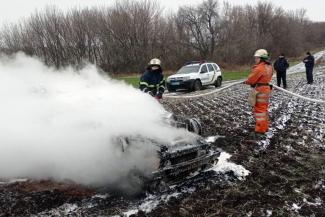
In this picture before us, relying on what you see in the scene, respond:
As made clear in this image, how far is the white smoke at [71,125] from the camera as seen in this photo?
6.40 metres

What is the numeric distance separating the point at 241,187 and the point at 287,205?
88 cm

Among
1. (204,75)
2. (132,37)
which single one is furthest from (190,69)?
(132,37)

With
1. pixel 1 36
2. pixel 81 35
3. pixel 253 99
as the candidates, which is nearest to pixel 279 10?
pixel 81 35

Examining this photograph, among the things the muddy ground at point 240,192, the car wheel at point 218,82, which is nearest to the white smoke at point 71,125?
the muddy ground at point 240,192

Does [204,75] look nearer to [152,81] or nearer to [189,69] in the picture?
[189,69]

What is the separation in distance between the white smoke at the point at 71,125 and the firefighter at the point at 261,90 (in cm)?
300

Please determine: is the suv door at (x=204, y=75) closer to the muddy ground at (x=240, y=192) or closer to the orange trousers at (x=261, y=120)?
the orange trousers at (x=261, y=120)

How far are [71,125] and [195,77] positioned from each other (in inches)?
633

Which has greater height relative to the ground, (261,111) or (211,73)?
(261,111)

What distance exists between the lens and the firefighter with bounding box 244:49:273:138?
9.34 meters

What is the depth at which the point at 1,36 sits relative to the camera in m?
44.3

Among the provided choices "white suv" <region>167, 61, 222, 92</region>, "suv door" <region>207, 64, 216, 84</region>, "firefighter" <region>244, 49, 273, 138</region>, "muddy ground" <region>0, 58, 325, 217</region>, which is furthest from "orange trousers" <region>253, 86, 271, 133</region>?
"suv door" <region>207, 64, 216, 84</region>

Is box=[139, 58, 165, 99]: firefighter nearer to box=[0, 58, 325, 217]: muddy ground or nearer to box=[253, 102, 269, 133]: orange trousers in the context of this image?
box=[0, 58, 325, 217]: muddy ground

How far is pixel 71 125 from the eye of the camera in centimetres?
687
